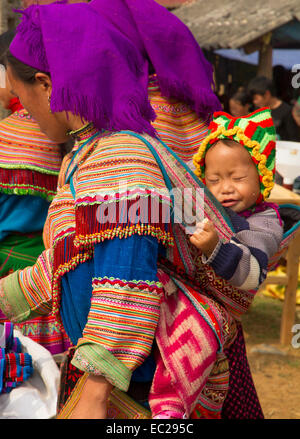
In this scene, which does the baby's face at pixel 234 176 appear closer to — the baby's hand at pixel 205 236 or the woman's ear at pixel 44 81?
the baby's hand at pixel 205 236

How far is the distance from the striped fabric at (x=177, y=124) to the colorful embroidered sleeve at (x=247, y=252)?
2.53 feet

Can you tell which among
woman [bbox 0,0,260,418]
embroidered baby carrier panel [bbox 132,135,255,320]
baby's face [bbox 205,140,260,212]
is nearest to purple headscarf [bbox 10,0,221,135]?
woman [bbox 0,0,260,418]

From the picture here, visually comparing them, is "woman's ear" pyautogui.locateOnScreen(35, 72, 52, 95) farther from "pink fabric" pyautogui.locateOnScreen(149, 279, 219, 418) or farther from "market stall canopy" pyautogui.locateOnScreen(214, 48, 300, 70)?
"market stall canopy" pyautogui.locateOnScreen(214, 48, 300, 70)

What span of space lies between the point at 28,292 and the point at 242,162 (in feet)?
3.07

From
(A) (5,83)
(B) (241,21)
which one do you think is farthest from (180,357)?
(B) (241,21)

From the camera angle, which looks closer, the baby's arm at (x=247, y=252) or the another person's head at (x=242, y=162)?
the baby's arm at (x=247, y=252)

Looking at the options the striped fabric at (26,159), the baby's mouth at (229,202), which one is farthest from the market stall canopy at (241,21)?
the baby's mouth at (229,202)

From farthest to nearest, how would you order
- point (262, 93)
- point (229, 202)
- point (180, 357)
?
point (262, 93) < point (229, 202) < point (180, 357)

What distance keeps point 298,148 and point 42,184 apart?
121 inches

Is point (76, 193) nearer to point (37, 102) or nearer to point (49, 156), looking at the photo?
point (37, 102)

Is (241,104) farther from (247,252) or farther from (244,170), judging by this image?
(247,252)

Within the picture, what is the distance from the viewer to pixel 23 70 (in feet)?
5.65

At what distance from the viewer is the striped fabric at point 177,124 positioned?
2588 millimetres

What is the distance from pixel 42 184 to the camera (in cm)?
295
